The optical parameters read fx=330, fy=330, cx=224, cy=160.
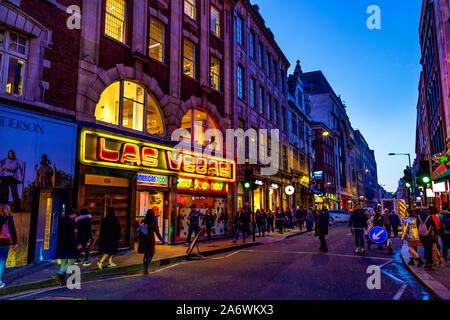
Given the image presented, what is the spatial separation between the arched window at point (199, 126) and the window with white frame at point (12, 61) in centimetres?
850

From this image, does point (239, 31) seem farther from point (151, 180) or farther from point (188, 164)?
point (151, 180)

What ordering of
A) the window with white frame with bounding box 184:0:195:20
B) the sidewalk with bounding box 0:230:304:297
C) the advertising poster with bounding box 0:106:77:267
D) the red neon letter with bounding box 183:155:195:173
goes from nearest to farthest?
1. the sidewalk with bounding box 0:230:304:297
2. the advertising poster with bounding box 0:106:77:267
3. the red neon letter with bounding box 183:155:195:173
4. the window with white frame with bounding box 184:0:195:20

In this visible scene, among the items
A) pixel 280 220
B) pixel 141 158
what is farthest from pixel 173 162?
pixel 280 220

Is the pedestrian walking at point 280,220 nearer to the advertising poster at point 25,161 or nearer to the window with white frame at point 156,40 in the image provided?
the window with white frame at point 156,40

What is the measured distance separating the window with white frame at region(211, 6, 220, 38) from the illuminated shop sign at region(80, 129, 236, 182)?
28.7ft

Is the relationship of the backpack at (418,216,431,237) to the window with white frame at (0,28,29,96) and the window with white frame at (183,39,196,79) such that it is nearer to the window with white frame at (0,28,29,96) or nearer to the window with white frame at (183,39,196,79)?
the window with white frame at (0,28,29,96)

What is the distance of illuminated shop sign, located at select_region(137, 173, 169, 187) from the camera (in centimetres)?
1471

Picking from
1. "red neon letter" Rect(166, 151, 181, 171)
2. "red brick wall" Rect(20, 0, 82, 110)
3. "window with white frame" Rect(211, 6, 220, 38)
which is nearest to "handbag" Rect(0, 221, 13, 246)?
"red brick wall" Rect(20, 0, 82, 110)

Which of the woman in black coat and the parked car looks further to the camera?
the parked car

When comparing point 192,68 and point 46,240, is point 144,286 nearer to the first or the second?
point 46,240

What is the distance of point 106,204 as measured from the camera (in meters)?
13.0

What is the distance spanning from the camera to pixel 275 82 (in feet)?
106

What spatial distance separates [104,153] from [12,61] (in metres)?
4.16
